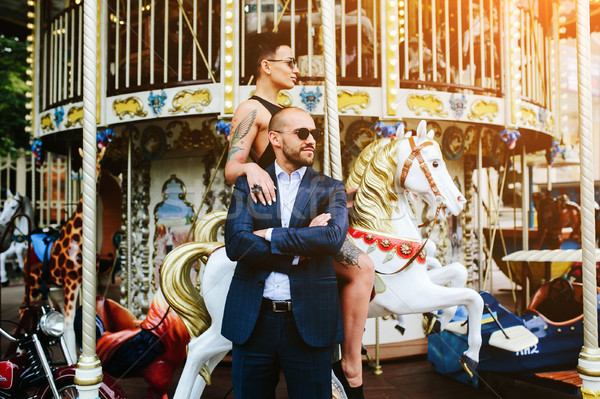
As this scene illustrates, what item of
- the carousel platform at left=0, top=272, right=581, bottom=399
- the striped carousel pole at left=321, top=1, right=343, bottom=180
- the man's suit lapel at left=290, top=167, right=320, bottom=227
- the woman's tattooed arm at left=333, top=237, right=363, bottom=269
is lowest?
the carousel platform at left=0, top=272, right=581, bottom=399

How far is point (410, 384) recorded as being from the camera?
4156 millimetres

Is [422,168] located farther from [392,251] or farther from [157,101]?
[157,101]

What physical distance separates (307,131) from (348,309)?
3.23 ft

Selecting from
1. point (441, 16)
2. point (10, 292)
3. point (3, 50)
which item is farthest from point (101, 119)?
point (3, 50)

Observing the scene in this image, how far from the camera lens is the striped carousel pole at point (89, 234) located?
2453 millimetres

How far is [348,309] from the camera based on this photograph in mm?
2480

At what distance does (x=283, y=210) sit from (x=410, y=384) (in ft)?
9.17

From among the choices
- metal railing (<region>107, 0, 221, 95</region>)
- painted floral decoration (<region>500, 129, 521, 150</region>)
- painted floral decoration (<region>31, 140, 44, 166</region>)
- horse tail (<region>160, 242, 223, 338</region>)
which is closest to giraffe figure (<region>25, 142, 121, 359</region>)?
metal railing (<region>107, 0, 221, 95</region>)

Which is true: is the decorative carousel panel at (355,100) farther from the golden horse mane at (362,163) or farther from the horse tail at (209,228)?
the horse tail at (209,228)

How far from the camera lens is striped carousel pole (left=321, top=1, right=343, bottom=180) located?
2479 millimetres

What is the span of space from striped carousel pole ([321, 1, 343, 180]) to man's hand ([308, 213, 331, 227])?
1.48ft

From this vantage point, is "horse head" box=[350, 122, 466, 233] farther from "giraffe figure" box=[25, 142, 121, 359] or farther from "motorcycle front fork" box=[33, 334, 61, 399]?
"giraffe figure" box=[25, 142, 121, 359]

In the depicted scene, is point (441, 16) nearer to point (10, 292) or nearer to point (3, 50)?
point (10, 292)

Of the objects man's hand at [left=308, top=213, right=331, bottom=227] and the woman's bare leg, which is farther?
the woman's bare leg
